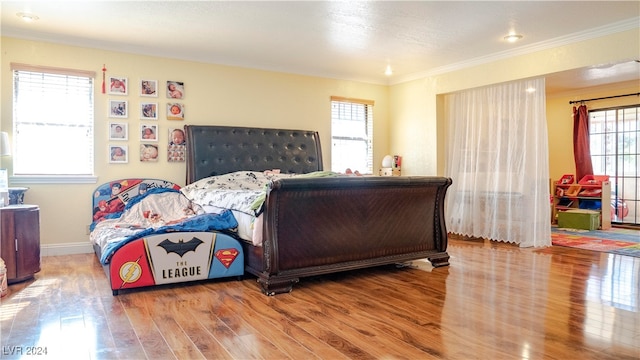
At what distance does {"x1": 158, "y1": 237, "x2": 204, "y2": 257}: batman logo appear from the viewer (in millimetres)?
3330

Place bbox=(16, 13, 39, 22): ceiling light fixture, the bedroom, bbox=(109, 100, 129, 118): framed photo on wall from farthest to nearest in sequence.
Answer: bbox=(109, 100, 129, 118): framed photo on wall < the bedroom < bbox=(16, 13, 39, 22): ceiling light fixture

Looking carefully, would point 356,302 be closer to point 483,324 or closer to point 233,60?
point 483,324

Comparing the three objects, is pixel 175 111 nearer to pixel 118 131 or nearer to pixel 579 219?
pixel 118 131

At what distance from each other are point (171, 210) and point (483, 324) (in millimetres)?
3482

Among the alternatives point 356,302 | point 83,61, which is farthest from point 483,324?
point 83,61

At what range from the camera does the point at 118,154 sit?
16.6ft

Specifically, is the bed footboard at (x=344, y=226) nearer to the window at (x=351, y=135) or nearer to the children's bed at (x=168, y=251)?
the children's bed at (x=168, y=251)

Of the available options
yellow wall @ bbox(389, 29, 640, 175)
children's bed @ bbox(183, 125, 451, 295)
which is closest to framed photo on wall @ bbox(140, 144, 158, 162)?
children's bed @ bbox(183, 125, 451, 295)

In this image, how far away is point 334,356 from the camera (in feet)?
6.86

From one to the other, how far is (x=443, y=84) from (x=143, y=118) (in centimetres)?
409

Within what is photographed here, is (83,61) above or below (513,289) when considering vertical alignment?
above

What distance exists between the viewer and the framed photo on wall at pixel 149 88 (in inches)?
204

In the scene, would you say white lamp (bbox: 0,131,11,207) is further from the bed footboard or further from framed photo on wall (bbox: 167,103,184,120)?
the bed footboard

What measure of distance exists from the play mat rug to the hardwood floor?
1.28 meters
